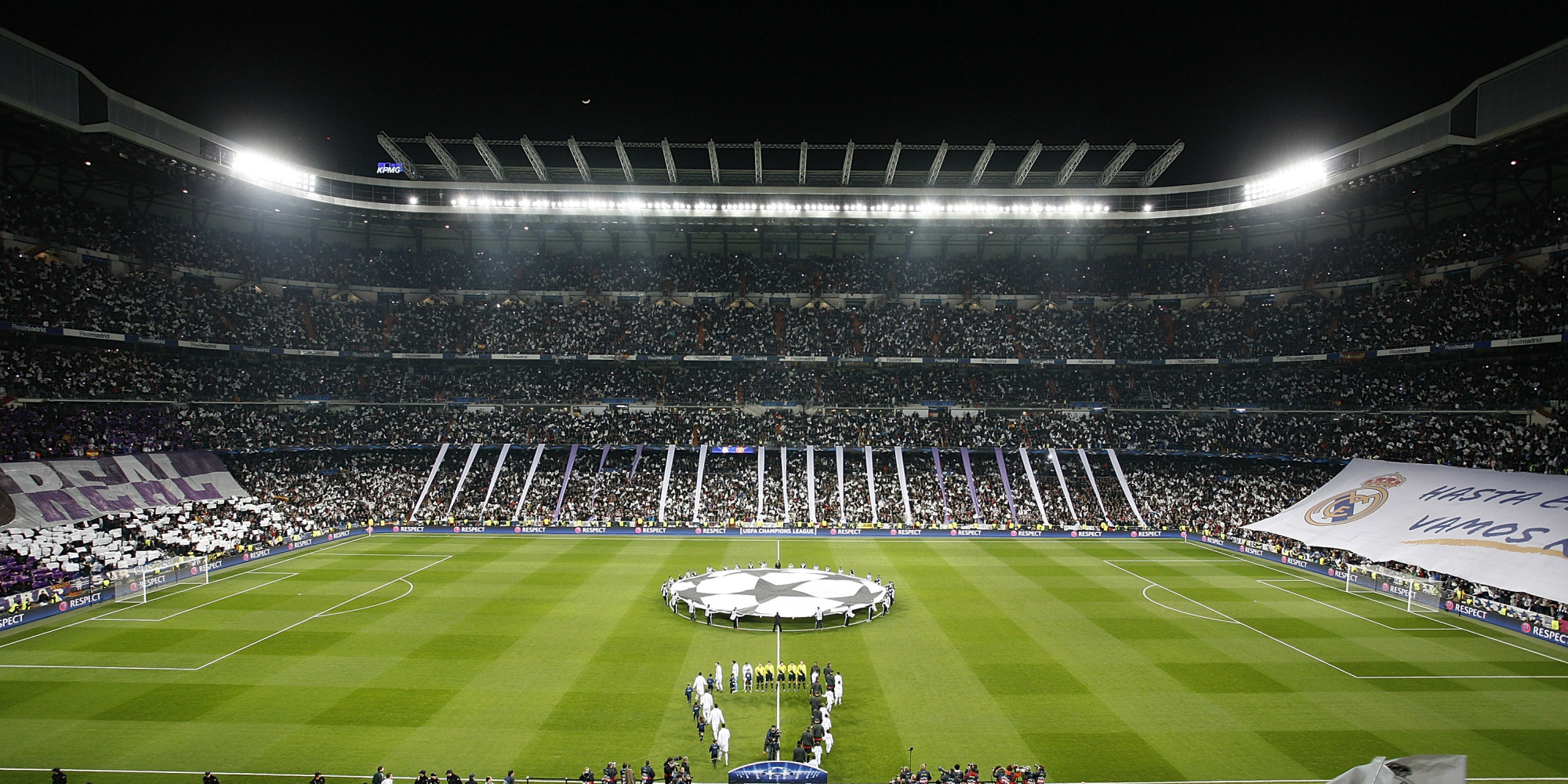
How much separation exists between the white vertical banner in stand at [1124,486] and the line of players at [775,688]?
35444mm

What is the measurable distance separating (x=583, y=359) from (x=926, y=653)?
137ft

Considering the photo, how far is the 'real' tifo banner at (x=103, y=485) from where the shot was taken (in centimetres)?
3634

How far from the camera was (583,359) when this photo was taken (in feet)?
193

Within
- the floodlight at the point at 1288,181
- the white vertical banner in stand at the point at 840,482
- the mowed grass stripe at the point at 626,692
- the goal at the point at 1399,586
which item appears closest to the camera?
the mowed grass stripe at the point at 626,692

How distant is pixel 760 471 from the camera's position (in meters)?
54.2

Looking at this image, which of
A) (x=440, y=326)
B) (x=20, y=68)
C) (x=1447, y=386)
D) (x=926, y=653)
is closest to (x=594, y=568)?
(x=926, y=653)

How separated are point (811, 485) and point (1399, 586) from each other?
32203mm

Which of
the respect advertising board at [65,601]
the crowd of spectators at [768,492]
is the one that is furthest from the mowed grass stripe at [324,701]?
the crowd of spectators at [768,492]

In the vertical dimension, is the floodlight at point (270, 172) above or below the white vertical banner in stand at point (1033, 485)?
above

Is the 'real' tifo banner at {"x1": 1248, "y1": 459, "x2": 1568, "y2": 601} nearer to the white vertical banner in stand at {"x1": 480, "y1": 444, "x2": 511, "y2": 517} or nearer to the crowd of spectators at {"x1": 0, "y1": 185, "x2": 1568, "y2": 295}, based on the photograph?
the crowd of spectators at {"x1": 0, "y1": 185, "x2": 1568, "y2": 295}

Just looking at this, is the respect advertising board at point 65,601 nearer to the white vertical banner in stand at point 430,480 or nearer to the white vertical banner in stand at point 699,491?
the white vertical banner in stand at point 430,480

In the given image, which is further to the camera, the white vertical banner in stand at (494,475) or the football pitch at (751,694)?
the white vertical banner in stand at (494,475)

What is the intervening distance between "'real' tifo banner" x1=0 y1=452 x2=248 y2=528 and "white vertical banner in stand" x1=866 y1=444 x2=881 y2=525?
40182 mm

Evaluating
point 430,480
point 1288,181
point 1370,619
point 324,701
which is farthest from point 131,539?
point 1288,181
